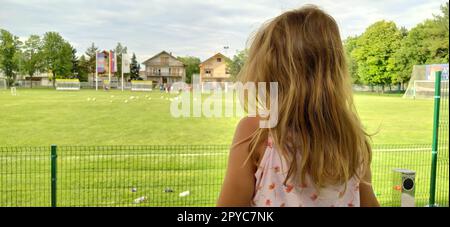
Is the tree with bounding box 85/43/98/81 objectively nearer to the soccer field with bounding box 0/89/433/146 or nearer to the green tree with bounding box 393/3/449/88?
the soccer field with bounding box 0/89/433/146

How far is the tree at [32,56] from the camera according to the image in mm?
2725

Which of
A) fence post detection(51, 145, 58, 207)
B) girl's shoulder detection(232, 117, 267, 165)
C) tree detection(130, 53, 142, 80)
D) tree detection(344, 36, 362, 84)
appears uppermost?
tree detection(130, 53, 142, 80)

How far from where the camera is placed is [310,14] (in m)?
0.60

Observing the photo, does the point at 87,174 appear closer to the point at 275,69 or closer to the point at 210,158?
the point at 210,158

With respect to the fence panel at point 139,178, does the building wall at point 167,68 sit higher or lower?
higher

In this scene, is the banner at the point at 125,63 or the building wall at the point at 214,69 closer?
the building wall at the point at 214,69

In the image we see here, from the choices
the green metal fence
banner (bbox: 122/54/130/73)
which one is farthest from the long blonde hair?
banner (bbox: 122/54/130/73)

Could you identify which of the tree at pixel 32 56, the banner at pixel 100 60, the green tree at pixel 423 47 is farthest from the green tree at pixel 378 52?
the tree at pixel 32 56

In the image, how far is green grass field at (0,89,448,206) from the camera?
2.52 meters

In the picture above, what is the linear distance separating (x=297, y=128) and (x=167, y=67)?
2752 mm

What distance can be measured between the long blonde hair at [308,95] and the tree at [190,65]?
7.39 feet

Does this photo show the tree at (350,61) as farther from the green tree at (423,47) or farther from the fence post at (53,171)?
the fence post at (53,171)

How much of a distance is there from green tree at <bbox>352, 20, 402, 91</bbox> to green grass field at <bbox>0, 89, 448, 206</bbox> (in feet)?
0.91
